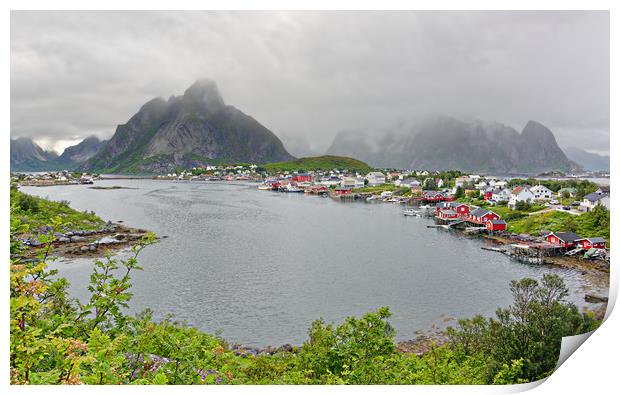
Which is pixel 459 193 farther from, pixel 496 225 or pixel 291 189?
pixel 291 189

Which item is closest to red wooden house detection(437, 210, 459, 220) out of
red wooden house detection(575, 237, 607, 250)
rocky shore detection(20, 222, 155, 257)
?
red wooden house detection(575, 237, 607, 250)

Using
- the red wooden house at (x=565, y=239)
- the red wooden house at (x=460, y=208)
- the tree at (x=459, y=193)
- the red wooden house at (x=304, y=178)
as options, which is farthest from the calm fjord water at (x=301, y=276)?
the red wooden house at (x=304, y=178)

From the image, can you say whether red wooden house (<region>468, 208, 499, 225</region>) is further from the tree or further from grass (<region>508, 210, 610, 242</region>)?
the tree

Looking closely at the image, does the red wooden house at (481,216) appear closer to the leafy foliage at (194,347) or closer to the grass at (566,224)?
the grass at (566,224)

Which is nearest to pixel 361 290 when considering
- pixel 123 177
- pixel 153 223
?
pixel 153 223

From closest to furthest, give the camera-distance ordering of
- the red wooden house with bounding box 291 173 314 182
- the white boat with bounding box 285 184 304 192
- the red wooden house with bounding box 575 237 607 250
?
the red wooden house with bounding box 575 237 607 250, the white boat with bounding box 285 184 304 192, the red wooden house with bounding box 291 173 314 182
